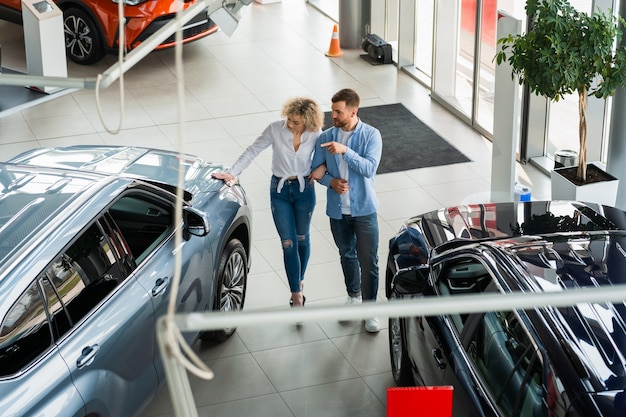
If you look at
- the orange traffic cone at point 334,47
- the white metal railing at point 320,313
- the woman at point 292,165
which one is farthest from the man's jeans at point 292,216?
the orange traffic cone at point 334,47

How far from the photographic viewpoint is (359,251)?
6.68 metres

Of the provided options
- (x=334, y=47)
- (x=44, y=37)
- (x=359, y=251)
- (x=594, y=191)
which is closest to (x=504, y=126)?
(x=594, y=191)

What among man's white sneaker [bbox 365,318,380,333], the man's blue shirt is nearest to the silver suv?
the man's blue shirt

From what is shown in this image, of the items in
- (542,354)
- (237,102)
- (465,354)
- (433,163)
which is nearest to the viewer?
(542,354)

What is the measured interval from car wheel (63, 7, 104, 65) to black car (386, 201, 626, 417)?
796cm

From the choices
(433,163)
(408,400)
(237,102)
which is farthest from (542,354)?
(237,102)

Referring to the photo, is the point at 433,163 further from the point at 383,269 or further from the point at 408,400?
the point at 408,400

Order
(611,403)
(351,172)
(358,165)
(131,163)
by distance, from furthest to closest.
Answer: (131,163) → (351,172) → (358,165) → (611,403)

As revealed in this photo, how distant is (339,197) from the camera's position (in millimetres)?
6461

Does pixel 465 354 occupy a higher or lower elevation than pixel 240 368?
higher

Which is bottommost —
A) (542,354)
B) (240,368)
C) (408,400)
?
(240,368)

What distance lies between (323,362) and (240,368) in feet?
1.87

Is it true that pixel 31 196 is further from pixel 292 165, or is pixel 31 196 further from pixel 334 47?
pixel 334 47

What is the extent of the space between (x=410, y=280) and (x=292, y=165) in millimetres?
1246
